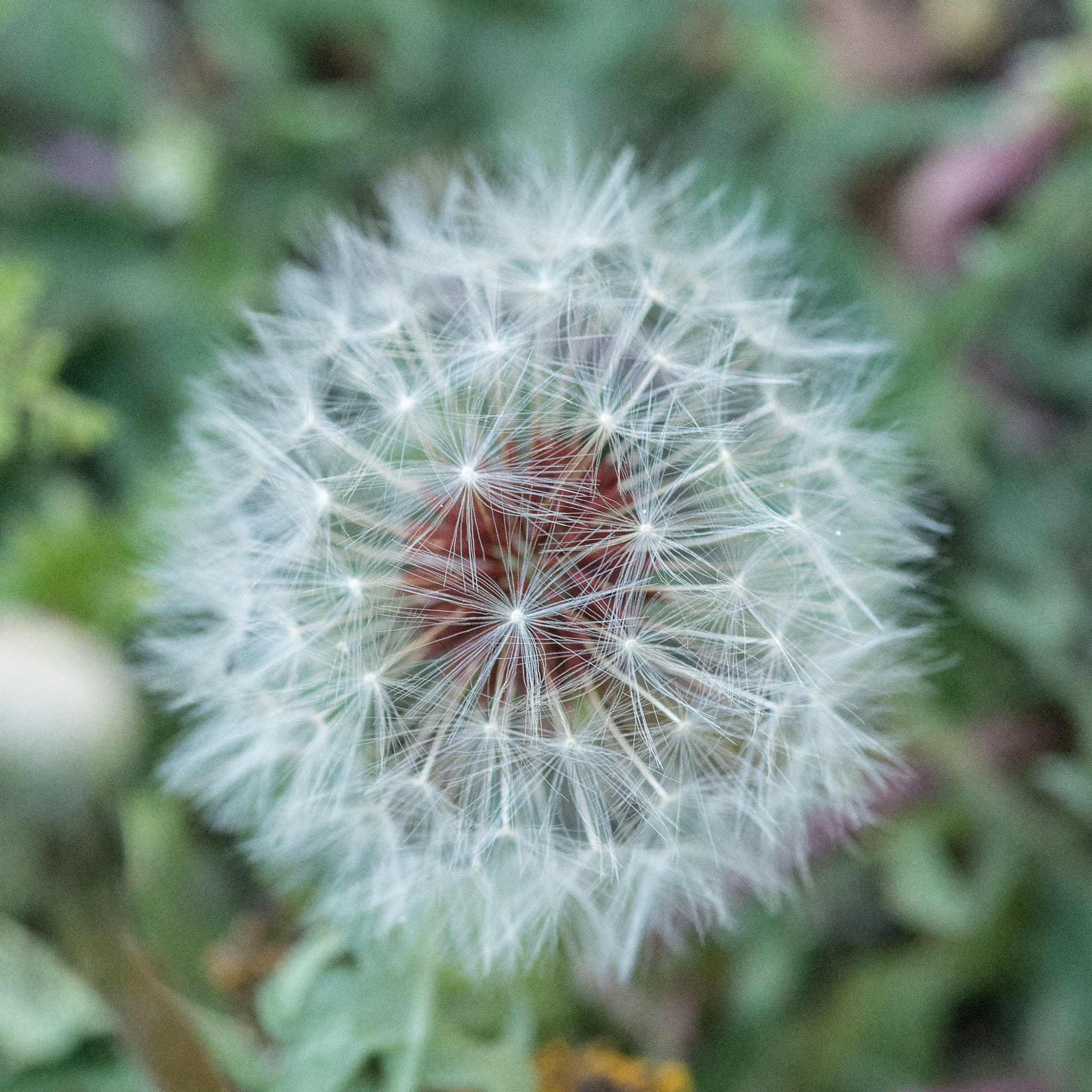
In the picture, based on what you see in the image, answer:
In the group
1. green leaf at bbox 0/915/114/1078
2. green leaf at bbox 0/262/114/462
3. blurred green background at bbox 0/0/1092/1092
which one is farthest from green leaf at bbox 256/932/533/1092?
green leaf at bbox 0/262/114/462

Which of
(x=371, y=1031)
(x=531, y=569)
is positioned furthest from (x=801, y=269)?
(x=371, y=1031)

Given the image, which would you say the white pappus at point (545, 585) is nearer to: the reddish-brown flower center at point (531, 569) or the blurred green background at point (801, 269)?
the reddish-brown flower center at point (531, 569)

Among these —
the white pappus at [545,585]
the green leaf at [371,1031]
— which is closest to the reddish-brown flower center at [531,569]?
the white pappus at [545,585]

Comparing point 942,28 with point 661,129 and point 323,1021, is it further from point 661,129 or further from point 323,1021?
point 323,1021

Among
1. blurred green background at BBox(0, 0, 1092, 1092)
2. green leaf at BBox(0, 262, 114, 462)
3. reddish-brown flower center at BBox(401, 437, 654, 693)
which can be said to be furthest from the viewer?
blurred green background at BBox(0, 0, 1092, 1092)

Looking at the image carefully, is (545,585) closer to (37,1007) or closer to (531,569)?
(531,569)

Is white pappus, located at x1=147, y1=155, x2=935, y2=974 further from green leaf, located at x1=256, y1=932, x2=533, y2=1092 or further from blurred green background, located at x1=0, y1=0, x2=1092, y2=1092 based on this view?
blurred green background, located at x1=0, y1=0, x2=1092, y2=1092

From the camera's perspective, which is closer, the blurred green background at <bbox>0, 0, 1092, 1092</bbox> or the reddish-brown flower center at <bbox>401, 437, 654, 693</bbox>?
the reddish-brown flower center at <bbox>401, 437, 654, 693</bbox>
